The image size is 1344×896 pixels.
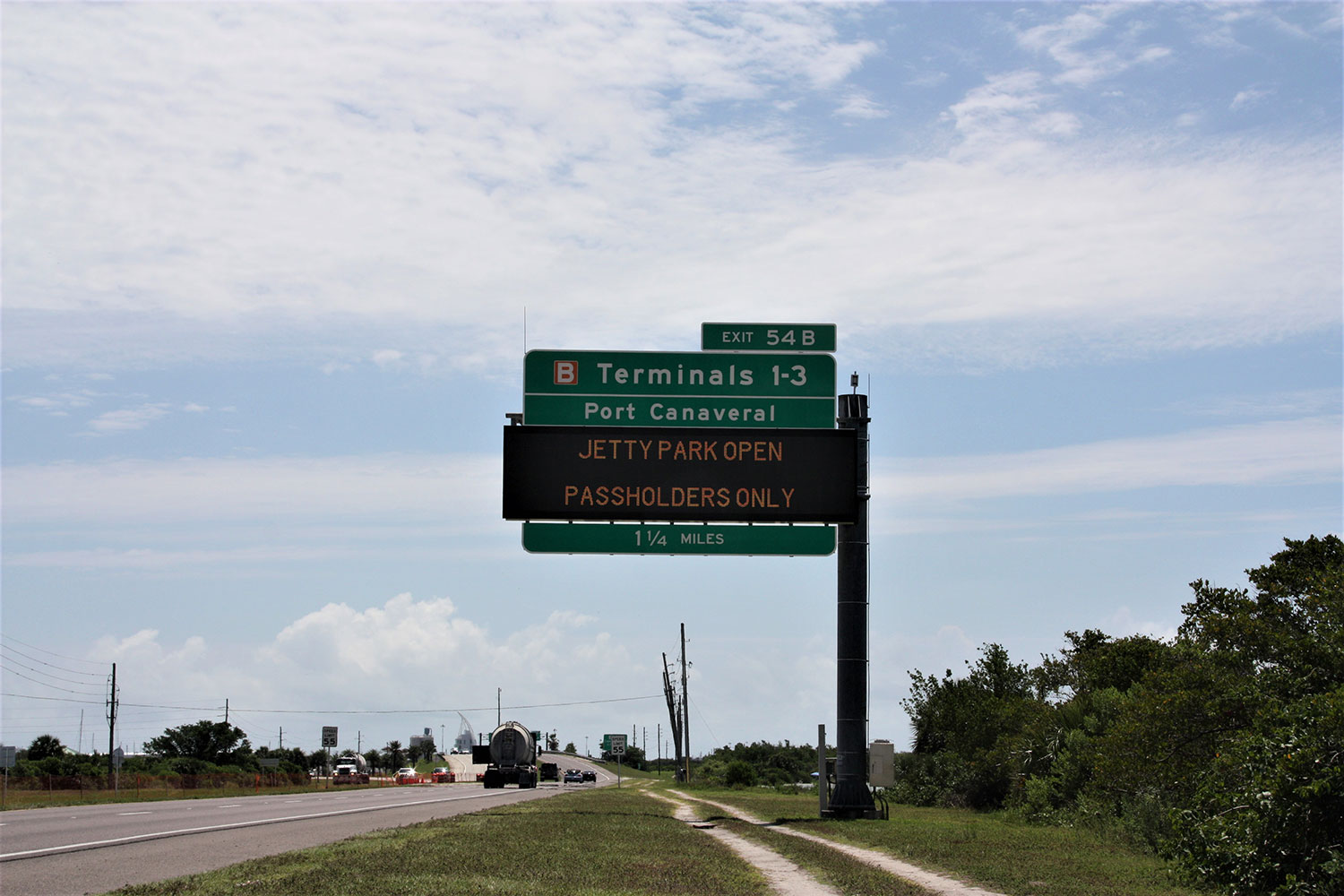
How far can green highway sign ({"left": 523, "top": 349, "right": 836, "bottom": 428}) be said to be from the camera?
26.0 meters

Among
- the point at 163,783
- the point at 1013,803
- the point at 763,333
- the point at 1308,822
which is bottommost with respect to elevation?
the point at 163,783

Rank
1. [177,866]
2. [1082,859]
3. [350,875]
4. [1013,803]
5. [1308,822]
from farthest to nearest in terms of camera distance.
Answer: [1013,803]
[1082,859]
[177,866]
[350,875]
[1308,822]

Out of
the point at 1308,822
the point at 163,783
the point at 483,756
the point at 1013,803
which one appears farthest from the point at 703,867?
the point at 163,783

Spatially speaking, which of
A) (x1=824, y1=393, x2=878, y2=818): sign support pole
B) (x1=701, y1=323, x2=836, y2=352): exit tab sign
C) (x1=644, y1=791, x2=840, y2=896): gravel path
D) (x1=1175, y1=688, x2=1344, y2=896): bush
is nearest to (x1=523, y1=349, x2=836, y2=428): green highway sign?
(x1=701, y1=323, x2=836, y2=352): exit tab sign

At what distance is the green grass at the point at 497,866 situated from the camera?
13.6 metres

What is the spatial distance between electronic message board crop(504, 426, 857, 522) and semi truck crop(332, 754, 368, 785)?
71.5 metres

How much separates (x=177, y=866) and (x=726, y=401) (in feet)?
45.8

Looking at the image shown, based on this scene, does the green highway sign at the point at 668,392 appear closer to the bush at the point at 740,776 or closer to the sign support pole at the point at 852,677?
the sign support pole at the point at 852,677

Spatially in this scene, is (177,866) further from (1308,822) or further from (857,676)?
(857,676)

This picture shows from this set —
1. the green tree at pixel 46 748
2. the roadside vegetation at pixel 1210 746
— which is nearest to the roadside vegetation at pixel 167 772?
the green tree at pixel 46 748

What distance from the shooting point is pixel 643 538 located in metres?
25.3

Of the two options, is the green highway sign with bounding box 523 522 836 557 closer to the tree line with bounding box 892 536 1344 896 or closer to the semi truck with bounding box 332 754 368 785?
the tree line with bounding box 892 536 1344 896

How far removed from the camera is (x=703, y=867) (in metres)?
17.6

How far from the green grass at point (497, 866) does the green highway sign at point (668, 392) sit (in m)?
8.41
